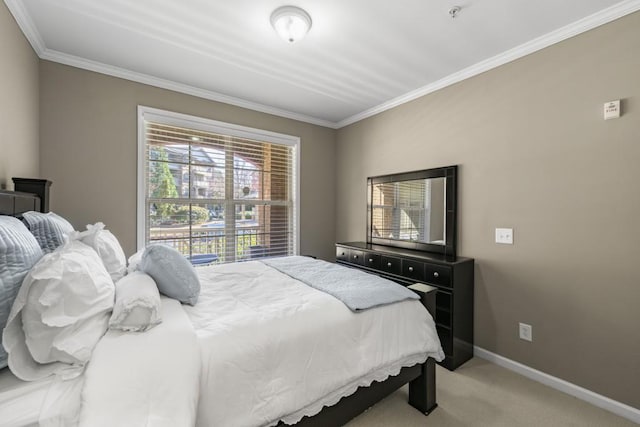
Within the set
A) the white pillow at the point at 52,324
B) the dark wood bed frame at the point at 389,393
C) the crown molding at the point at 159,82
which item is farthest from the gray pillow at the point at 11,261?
the crown molding at the point at 159,82

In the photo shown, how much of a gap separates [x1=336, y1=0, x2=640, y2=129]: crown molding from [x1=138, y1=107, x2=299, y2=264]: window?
174 centimetres

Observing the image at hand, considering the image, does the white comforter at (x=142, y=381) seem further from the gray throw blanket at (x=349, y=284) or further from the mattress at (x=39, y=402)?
the gray throw blanket at (x=349, y=284)

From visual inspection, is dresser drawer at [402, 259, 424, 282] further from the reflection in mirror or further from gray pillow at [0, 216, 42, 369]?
gray pillow at [0, 216, 42, 369]

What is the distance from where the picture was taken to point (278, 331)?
4.19 feet

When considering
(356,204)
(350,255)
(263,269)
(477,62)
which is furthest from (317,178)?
(477,62)

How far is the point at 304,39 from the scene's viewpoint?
86.0 inches

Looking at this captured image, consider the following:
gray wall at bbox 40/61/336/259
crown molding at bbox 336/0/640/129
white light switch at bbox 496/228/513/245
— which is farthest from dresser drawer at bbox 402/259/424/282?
gray wall at bbox 40/61/336/259

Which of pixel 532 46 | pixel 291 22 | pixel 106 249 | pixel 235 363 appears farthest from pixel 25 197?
pixel 532 46

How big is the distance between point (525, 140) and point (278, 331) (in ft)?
7.89

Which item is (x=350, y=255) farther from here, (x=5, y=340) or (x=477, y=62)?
(x=5, y=340)

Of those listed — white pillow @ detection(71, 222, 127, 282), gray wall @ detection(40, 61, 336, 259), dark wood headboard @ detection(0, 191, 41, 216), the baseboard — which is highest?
gray wall @ detection(40, 61, 336, 259)

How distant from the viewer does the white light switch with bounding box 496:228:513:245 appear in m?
2.35

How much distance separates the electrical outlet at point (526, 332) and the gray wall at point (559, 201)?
3 cm

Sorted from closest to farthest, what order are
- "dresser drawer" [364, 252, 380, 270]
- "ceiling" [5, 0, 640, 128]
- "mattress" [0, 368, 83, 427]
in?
"mattress" [0, 368, 83, 427], "ceiling" [5, 0, 640, 128], "dresser drawer" [364, 252, 380, 270]
